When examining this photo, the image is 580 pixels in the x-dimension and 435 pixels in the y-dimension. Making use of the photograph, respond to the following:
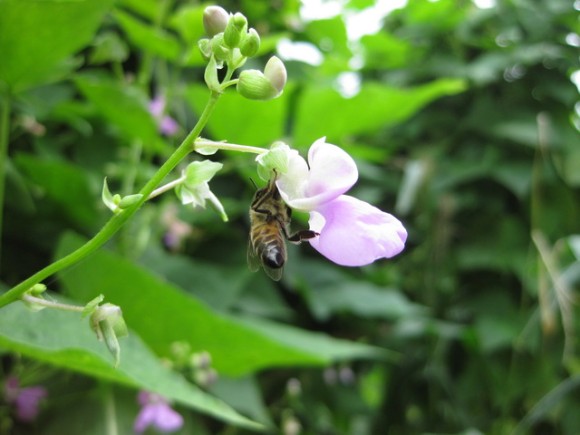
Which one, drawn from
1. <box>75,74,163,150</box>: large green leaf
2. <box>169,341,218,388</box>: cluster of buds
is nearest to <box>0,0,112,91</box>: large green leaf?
<box>75,74,163,150</box>: large green leaf

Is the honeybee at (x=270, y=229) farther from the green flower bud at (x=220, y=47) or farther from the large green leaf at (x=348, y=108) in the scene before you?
the large green leaf at (x=348, y=108)

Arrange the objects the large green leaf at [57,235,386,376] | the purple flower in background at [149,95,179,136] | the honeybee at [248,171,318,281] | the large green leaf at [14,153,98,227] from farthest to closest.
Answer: the purple flower in background at [149,95,179,136]
the large green leaf at [14,153,98,227]
the large green leaf at [57,235,386,376]
the honeybee at [248,171,318,281]

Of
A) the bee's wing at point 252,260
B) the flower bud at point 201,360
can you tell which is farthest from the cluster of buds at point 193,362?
the bee's wing at point 252,260

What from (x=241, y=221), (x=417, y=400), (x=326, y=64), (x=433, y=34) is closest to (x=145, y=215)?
(x=241, y=221)

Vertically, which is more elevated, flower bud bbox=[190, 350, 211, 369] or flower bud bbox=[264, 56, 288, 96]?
flower bud bbox=[264, 56, 288, 96]

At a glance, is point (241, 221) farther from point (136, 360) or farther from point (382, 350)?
point (136, 360)

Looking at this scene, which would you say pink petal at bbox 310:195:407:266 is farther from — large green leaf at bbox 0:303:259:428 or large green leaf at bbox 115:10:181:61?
large green leaf at bbox 115:10:181:61

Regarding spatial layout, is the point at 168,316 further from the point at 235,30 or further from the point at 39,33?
the point at 235,30
